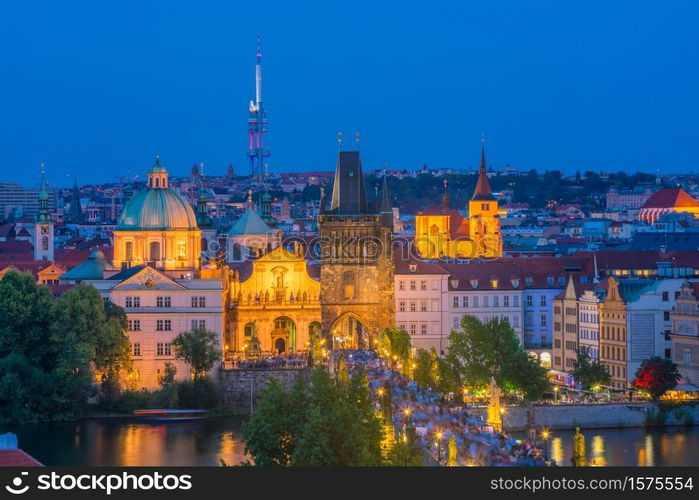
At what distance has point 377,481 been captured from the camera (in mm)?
41031

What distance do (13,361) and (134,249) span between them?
21435 mm

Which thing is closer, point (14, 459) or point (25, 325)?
point (14, 459)

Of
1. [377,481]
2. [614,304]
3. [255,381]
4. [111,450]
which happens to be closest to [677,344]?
[614,304]

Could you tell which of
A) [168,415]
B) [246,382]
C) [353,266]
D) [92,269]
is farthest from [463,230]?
[168,415]

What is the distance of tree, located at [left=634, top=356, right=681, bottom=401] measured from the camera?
90.4m

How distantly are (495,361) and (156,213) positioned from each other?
85.5ft

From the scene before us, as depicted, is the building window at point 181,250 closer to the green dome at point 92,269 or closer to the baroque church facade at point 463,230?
the green dome at point 92,269

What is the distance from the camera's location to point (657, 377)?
297ft

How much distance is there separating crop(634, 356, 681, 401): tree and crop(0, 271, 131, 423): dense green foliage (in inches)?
916

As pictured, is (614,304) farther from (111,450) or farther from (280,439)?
(280,439)

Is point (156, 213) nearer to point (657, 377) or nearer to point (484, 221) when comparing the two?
point (657, 377)

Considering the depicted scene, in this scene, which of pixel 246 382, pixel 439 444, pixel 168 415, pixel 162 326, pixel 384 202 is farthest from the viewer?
pixel 384 202

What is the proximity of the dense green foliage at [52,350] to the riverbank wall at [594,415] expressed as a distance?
57.9ft

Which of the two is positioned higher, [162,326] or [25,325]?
[25,325]
